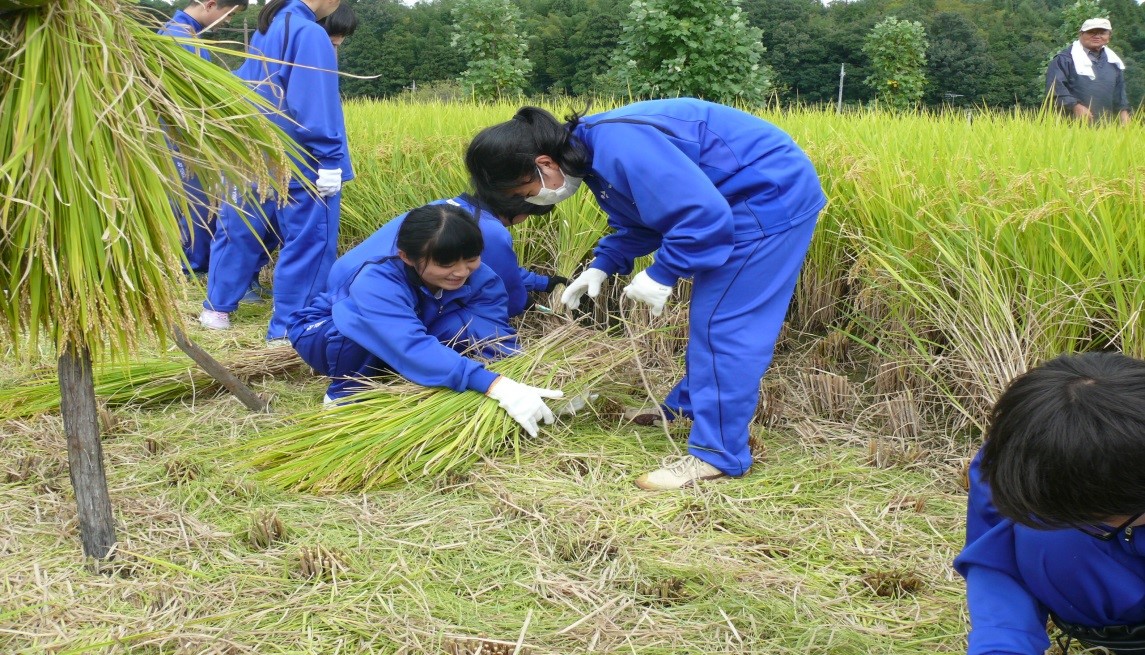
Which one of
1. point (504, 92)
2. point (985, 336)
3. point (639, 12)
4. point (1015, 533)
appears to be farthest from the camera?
point (504, 92)

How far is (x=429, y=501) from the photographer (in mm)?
2521

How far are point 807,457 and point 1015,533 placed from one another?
1.31 m

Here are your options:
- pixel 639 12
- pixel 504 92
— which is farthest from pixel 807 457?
pixel 504 92

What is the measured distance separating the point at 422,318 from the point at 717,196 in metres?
1.19

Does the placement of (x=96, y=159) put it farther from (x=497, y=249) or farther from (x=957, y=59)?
(x=957, y=59)

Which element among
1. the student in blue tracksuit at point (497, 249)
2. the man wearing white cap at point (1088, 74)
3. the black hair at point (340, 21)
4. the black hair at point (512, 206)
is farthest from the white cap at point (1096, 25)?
the black hair at point (512, 206)

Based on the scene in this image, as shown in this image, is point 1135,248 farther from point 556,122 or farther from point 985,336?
point 556,122

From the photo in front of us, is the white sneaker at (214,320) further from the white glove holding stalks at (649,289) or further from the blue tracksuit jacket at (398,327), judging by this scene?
the white glove holding stalks at (649,289)

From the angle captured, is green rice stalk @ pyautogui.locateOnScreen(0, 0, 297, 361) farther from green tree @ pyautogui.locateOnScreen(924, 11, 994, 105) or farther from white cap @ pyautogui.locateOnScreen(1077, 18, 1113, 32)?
green tree @ pyautogui.locateOnScreen(924, 11, 994, 105)

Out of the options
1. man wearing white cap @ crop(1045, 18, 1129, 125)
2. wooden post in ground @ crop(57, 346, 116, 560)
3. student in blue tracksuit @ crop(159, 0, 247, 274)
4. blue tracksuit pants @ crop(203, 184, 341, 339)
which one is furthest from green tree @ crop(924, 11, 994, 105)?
wooden post in ground @ crop(57, 346, 116, 560)

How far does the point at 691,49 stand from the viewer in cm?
780

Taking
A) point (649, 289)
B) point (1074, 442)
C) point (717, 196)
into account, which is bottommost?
point (649, 289)

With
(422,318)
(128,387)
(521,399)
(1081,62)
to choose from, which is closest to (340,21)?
(422,318)

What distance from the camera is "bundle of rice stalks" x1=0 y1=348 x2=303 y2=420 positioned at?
3104 millimetres
